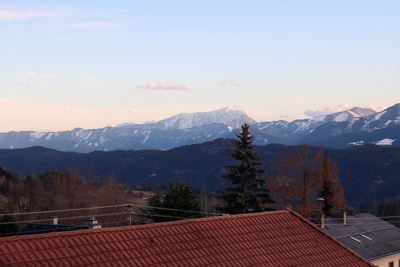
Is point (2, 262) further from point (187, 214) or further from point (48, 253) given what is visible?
point (187, 214)

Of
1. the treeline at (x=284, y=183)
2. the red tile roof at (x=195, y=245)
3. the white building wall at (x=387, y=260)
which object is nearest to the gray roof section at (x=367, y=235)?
the white building wall at (x=387, y=260)

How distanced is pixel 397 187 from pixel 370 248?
152913mm

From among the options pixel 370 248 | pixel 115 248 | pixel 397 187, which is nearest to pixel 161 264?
pixel 115 248

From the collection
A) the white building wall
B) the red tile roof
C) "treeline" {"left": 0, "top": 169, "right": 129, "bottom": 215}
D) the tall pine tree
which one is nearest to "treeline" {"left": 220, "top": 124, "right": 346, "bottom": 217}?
the tall pine tree

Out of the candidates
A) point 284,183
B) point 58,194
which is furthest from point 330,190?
point 58,194

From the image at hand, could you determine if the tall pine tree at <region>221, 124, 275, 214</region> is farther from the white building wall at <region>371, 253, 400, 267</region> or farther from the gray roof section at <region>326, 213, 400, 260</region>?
the white building wall at <region>371, 253, 400, 267</region>

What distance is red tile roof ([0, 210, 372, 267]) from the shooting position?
13930mm

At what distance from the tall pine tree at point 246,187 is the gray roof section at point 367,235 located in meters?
7.60

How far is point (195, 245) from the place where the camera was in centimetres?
1641

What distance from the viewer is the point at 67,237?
48.1 ft

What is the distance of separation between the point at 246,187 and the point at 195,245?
35954 mm

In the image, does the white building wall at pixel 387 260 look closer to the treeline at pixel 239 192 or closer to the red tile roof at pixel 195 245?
the treeline at pixel 239 192

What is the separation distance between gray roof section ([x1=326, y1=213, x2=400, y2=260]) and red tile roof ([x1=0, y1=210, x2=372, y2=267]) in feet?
57.3

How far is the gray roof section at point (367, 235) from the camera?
37.8m
